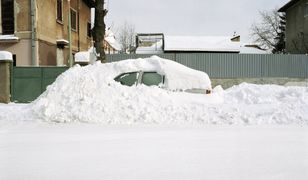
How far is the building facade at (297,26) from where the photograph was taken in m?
31.0

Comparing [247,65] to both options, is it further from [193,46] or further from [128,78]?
[193,46]

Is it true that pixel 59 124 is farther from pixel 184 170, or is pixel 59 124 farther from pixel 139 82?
pixel 184 170

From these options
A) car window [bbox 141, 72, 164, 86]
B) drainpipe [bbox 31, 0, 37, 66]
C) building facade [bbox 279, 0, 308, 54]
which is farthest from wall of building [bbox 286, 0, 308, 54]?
car window [bbox 141, 72, 164, 86]

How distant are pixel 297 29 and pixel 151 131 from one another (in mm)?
29338

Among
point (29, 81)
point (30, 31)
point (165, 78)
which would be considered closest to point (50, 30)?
point (30, 31)

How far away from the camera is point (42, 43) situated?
1955 centimetres

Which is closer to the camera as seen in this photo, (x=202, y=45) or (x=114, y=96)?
(x=114, y=96)

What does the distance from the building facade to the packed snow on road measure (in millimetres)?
21319

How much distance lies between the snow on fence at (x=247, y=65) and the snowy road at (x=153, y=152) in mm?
12090

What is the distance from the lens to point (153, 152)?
592 centimetres

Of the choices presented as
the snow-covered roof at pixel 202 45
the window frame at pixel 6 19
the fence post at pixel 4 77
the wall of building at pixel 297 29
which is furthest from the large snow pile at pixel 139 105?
the wall of building at pixel 297 29

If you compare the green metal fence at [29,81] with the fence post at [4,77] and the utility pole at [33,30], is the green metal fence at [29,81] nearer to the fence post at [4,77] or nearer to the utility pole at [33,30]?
the fence post at [4,77]

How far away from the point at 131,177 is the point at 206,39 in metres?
34.6

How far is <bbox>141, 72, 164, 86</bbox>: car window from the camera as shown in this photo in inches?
387
